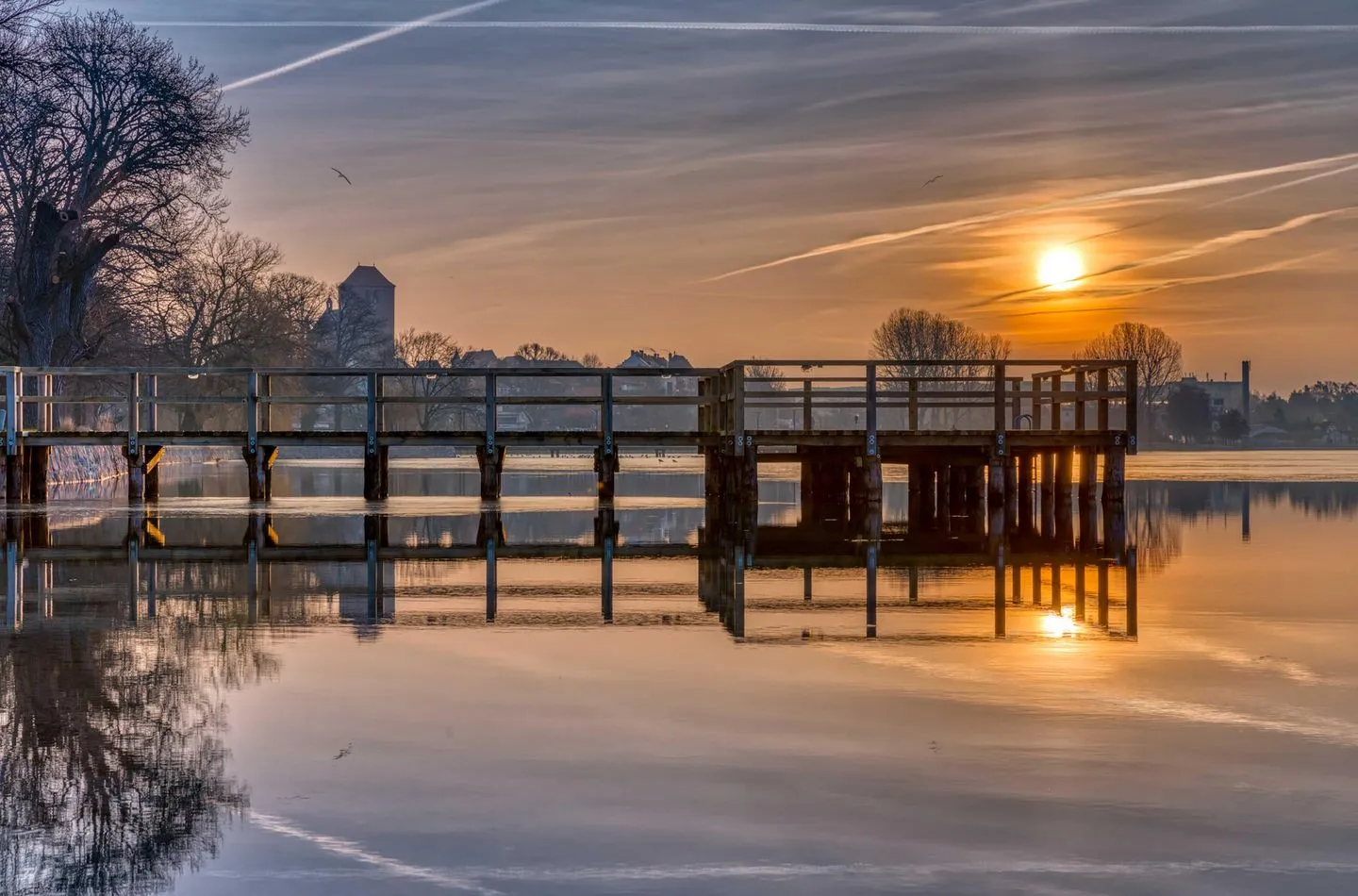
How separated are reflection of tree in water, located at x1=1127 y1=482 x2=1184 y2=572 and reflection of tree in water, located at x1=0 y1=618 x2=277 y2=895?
10797mm

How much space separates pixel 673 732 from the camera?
7.64m

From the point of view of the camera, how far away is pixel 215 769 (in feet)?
22.1

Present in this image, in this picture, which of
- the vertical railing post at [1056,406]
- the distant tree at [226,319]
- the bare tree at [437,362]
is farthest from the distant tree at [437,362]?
the vertical railing post at [1056,406]

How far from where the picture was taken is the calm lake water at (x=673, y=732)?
5.46 metres

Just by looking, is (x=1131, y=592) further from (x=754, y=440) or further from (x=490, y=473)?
(x=490, y=473)

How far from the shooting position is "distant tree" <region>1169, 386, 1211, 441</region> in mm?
160750

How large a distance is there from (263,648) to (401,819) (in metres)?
4.71

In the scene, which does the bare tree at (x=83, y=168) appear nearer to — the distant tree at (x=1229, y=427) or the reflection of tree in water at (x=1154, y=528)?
the reflection of tree in water at (x=1154, y=528)

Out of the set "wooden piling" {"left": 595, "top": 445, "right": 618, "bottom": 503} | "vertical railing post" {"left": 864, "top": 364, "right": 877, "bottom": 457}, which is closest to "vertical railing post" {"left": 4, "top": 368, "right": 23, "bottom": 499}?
"wooden piling" {"left": 595, "top": 445, "right": 618, "bottom": 503}

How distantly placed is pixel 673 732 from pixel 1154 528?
Answer: 18516mm

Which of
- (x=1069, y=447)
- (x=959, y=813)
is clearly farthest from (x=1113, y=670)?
(x=1069, y=447)

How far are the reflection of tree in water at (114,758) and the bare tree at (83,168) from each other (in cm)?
2985

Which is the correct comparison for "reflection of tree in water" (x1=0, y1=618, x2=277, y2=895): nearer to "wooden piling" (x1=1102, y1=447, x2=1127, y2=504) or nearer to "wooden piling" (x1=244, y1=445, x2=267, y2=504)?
"wooden piling" (x1=1102, y1=447, x2=1127, y2=504)

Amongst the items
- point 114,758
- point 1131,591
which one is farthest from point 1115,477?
point 114,758
